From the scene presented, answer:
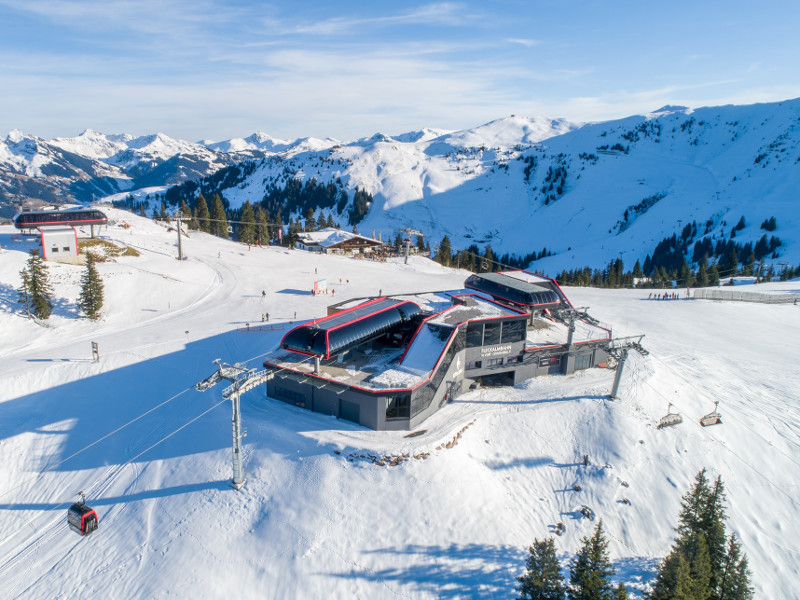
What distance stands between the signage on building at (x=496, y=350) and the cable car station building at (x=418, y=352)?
0.07m

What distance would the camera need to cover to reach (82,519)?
21.5 meters

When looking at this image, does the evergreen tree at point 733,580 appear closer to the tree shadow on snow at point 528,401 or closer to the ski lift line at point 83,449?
the tree shadow on snow at point 528,401

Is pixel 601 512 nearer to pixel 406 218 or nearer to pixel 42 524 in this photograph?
pixel 42 524

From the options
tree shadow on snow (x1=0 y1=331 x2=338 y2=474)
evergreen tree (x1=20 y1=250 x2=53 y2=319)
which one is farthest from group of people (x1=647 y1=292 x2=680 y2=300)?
evergreen tree (x1=20 y1=250 x2=53 y2=319)

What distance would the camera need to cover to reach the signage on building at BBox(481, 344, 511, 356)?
113ft

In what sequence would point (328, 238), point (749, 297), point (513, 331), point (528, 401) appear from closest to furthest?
point (528, 401)
point (513, 331)
point (749, 297)
point (328, 238)

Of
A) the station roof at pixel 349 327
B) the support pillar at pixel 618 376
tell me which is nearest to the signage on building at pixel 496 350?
the station roof at pixel 349 327

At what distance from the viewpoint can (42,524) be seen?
23.6 m

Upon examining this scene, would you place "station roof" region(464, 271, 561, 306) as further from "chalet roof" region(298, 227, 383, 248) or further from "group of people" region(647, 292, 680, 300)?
"chalet roof" region(298, 227, 383, 248)

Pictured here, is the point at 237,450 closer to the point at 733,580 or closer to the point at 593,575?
the point at 593,575

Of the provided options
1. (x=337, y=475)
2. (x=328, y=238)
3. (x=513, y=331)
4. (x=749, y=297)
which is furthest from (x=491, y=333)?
(x=328, y=238)

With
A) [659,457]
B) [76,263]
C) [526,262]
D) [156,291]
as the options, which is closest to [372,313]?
[659,457]

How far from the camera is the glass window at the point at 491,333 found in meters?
33.9

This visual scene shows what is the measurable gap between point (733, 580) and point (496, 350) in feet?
60.6
